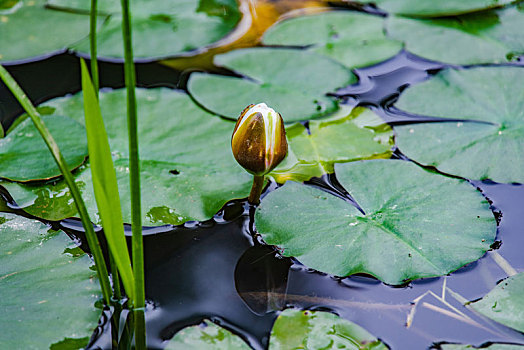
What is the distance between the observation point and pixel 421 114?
183cm

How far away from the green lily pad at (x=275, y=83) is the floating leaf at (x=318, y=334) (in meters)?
0.79

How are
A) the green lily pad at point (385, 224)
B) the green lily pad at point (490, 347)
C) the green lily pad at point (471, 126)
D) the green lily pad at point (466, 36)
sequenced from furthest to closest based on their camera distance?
1. the green lily pad at point (466, 36)
2. the green lily pad at point (471, 126)
3. the green lily pad at point (385, 224)
4. the green lily pad at point (490, 347)

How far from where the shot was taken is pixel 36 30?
2.24m

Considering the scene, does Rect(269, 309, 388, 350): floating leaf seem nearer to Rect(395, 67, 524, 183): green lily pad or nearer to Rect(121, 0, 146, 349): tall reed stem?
Rect(121, 0, 146, 349): tall reed stem

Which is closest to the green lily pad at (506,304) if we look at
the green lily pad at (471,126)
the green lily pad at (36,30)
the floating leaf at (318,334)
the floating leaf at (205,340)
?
the floating leaf at (318,334)

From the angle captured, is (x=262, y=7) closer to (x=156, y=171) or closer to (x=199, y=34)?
(x=199, y=34)

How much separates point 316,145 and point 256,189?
1.08 ft

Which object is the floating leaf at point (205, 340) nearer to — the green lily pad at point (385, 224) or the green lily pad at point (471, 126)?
the green lily pad at point (385, 224)

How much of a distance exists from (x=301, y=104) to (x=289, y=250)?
0.68 metres

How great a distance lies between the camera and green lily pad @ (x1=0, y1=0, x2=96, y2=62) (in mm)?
2146

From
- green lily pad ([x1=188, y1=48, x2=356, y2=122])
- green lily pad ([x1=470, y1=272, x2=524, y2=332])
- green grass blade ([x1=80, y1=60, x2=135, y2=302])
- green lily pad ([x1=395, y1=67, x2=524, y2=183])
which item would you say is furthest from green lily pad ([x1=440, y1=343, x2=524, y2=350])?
green lily pad ([x1=188, y1=48, x2=356, y2=122])

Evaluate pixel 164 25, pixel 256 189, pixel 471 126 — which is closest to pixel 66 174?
pixel 256 189

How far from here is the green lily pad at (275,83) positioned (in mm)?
1858

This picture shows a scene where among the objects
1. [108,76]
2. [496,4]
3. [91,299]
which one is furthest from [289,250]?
[496,4]
